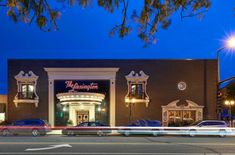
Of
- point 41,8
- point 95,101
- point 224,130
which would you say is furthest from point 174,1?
point 95,101

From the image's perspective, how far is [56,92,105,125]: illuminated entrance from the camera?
4684 cm

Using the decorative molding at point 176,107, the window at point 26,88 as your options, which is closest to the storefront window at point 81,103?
the window at point 26,88

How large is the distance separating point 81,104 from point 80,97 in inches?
56.8

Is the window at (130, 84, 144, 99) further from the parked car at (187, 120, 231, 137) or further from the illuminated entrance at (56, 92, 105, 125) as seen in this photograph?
the parked car at (187, 120, 231, 137)

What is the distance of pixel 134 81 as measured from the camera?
4856 centimetres

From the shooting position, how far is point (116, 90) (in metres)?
48.4

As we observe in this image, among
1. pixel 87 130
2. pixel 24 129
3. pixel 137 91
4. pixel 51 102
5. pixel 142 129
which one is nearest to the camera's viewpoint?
pixel 24 129

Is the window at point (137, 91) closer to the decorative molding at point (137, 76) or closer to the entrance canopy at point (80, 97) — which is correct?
the decorative molding at point (137, 76)

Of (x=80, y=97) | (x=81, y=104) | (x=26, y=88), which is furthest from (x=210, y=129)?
(x=26, y=88)

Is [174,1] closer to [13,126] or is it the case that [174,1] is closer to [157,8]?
[157,8]

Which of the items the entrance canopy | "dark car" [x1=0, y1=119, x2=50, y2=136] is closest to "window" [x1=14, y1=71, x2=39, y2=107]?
the entrance canopy

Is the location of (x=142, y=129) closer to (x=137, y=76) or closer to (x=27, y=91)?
(x=137, y=76)

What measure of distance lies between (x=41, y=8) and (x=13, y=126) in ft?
107

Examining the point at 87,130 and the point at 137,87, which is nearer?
the point at 87,130
